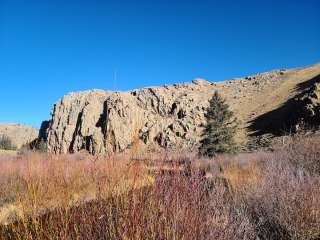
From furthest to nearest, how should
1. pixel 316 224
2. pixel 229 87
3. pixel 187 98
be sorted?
pixel 229 87
pixel 187 98
pixel 316 224

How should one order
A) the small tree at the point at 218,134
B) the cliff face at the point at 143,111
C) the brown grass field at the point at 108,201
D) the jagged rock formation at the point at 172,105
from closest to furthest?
the brown grass field at the point at 108,201 < the small tree at the point at 218,134 < the cliff face at the point at 143,111 < the jagged rock formation at the point at 172,105

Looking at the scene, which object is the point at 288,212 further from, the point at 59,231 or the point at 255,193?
the point at 59,231

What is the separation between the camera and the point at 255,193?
666 centimetres

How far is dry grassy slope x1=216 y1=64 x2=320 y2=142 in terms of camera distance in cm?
4828

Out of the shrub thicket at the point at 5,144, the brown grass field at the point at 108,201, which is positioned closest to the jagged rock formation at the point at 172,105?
the shrub thicket at the point at 5,144

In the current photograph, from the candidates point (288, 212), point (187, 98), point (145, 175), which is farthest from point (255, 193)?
point (187, 98)

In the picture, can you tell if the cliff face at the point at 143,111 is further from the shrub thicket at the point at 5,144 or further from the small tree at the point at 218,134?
the shrub thicket at the point at 5,144

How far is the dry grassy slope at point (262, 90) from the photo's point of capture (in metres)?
48.3

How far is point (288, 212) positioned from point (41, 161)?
394cm

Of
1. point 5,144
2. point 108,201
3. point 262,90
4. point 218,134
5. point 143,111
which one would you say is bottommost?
point 108,201

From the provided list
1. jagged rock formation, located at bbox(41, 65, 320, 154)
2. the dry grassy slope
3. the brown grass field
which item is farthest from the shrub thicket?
the dry grassy slope

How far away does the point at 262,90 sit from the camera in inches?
2351

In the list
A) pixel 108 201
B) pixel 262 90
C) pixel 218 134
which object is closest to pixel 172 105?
pixel 262 90

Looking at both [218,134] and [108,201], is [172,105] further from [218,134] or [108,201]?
[108,201]
